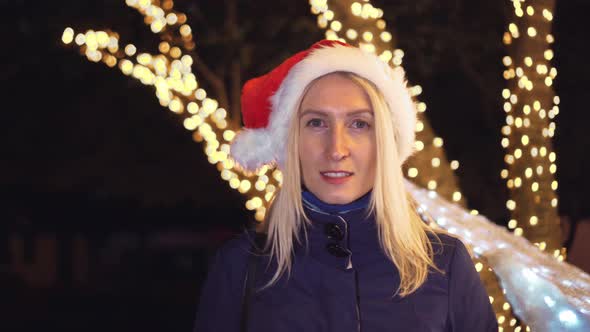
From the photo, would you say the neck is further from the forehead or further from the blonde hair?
the forehead

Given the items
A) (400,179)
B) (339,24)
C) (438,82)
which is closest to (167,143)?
(438,82)

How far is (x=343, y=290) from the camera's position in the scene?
7.45ft

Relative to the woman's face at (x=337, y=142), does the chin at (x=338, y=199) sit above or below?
below

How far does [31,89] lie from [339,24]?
35.0 feet

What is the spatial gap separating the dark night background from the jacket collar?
1.73 meters

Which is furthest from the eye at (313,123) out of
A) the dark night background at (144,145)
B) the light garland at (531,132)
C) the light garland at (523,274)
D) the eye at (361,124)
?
the dark night background at (144,145)

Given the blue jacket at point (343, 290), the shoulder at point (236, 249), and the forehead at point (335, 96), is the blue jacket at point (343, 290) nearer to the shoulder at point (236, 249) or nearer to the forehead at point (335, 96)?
the shoulder at point (236, 249)

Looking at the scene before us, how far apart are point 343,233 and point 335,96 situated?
1.55 feet

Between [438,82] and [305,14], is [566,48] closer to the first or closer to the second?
[438,82]

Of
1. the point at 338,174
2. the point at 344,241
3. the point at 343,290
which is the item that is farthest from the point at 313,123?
the point at 343,290

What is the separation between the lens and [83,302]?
1492cm

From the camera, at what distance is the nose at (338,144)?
2.30 meters

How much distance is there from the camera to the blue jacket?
226cm

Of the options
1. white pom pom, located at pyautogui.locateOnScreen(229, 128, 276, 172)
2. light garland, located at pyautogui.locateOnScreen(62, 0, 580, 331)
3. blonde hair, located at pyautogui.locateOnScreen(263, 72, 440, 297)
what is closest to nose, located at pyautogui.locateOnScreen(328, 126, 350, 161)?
blonde hair, located at pyautogui.locateOnScreen(263, 72, 440, 297)
